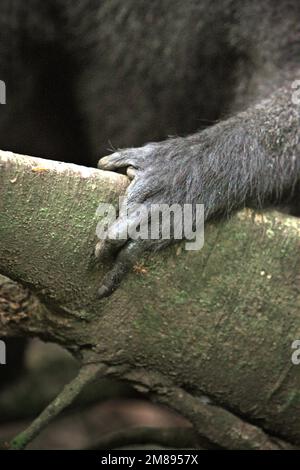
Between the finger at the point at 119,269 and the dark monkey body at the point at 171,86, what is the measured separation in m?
0.17

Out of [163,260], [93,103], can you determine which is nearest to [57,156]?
[93,103]

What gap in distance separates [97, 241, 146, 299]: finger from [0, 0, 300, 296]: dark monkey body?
17 cm

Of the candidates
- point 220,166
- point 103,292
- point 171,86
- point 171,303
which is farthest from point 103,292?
point 171,86

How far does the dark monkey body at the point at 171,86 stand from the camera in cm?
152

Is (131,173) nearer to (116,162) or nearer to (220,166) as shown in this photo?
(116,162)

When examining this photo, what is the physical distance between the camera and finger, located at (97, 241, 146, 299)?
1.26m

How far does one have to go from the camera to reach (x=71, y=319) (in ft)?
4.35

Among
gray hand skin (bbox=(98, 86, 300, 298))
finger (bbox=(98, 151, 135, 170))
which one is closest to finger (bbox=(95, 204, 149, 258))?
gray hand skin (bbox=(98, 86, 300, 298))

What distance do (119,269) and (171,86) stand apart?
2.69 ft

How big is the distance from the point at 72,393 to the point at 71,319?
0.14 metres

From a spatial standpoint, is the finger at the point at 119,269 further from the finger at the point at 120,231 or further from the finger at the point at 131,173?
the finger at the point at 131,173

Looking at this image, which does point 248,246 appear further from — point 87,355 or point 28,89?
point 28,89

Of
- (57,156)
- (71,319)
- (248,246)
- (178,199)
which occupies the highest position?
(57,156)

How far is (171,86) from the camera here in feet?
6.46
